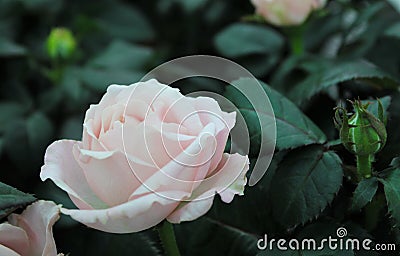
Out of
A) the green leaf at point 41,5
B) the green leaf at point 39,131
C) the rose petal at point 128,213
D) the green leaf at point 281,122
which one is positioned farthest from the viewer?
the green leaf at point 41,5

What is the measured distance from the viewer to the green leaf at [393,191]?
1.33 ft

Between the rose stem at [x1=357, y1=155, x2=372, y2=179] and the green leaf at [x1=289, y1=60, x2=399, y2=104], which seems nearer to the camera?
the rose stem at [x1=357, y1=155, x2=372, y2=179]

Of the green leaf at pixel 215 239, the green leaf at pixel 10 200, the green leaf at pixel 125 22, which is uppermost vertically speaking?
the green leaf at pixel 10 200

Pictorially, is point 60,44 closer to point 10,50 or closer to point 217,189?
point 10,50

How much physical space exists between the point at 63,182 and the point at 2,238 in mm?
60

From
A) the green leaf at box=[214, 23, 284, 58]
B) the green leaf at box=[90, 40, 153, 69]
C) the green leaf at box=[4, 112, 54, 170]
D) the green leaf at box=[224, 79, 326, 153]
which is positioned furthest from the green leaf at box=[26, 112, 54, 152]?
the green leaf at box=[224, 79, 326, 153]

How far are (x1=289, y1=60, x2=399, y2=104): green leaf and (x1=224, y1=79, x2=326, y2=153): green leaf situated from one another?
0.08 metres

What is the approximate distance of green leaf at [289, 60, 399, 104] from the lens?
1.83 ft

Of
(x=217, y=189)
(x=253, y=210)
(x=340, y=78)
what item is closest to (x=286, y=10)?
(x=340, y=78)

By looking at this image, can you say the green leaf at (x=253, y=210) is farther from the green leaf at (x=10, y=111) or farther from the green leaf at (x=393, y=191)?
the green leaf at (x=10, y=111)

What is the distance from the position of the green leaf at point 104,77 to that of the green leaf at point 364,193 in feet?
1.35

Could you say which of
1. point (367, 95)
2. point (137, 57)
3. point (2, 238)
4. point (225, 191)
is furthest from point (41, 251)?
point (137, 57)

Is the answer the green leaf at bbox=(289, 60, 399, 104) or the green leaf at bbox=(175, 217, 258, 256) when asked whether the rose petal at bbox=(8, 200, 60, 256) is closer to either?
the green leaf at bbox=(175, 217, 258, 256)

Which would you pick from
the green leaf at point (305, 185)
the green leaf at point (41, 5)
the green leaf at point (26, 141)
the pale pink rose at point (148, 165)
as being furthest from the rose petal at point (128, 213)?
the green leaf at point (41, 5)
